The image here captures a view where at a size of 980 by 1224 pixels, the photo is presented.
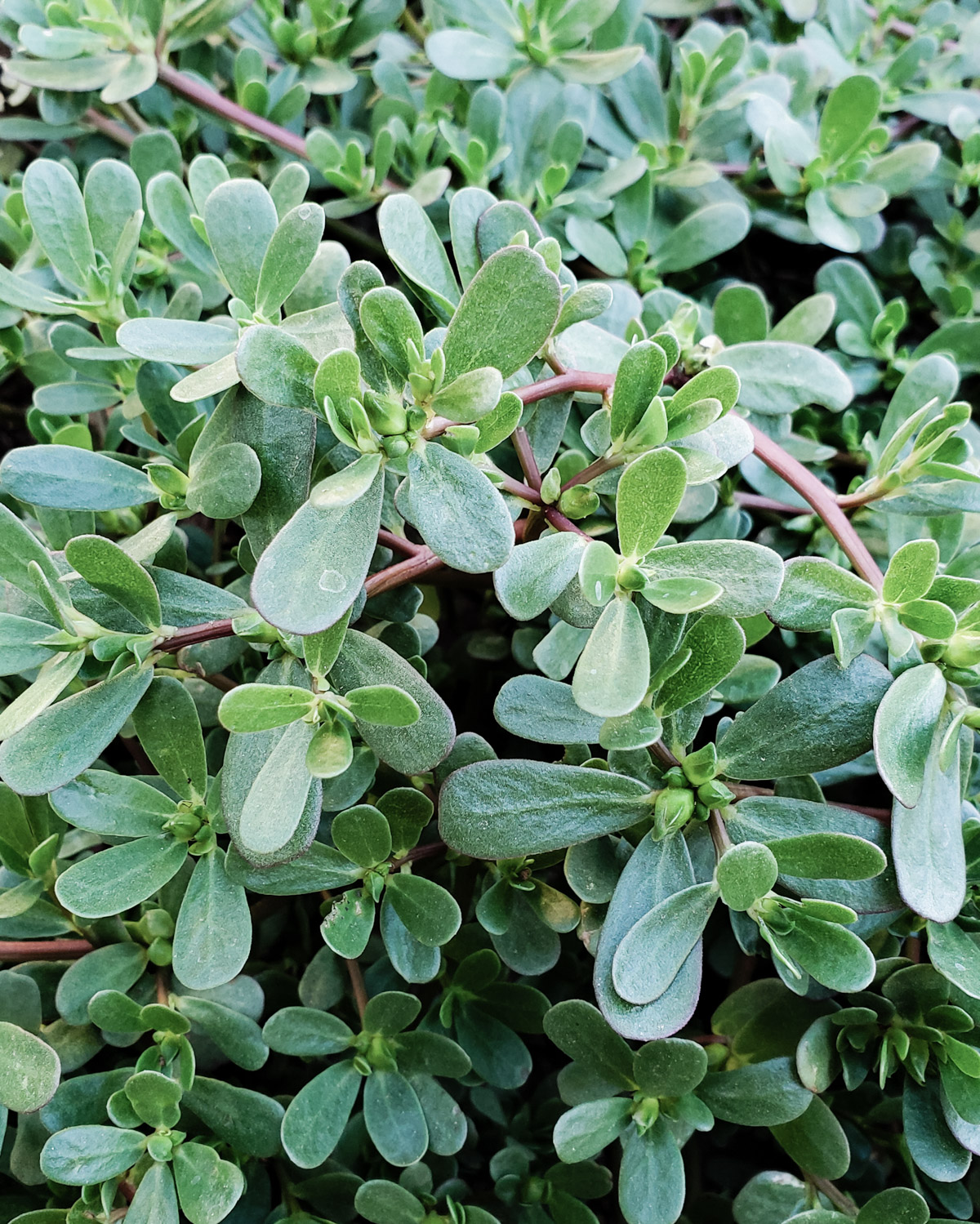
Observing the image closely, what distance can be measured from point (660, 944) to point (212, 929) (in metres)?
0.29

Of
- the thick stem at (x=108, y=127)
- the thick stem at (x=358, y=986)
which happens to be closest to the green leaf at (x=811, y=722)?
the thick stem at (x=358, y=986)

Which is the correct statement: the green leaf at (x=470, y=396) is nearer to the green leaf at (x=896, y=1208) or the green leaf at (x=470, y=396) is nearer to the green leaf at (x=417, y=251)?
the green leaf at (x=417, y=251)

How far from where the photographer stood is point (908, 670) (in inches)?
23.4

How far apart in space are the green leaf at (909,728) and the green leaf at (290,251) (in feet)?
1.49

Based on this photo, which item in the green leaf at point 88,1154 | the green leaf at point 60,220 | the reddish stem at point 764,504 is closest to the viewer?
the green leaf at point 88,1154

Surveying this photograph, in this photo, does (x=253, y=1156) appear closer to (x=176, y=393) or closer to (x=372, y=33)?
(x=176, y=393)

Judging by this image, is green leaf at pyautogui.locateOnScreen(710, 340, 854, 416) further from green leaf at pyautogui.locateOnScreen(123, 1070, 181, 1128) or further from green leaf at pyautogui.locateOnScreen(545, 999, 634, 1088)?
green leaf at pyautogui.locateOnScreen(123, 1070, 181, 1128)

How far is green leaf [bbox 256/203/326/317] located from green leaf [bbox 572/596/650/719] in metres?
0.29

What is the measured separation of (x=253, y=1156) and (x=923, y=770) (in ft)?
1.86

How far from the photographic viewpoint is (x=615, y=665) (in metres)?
0.53

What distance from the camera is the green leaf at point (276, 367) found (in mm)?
514

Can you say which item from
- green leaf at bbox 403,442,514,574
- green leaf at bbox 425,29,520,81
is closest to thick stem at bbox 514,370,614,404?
green leaf at bbox 403,442,514,574

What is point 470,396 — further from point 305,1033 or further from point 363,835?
point 305,1033

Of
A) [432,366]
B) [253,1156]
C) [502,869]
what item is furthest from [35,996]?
[432,366]
